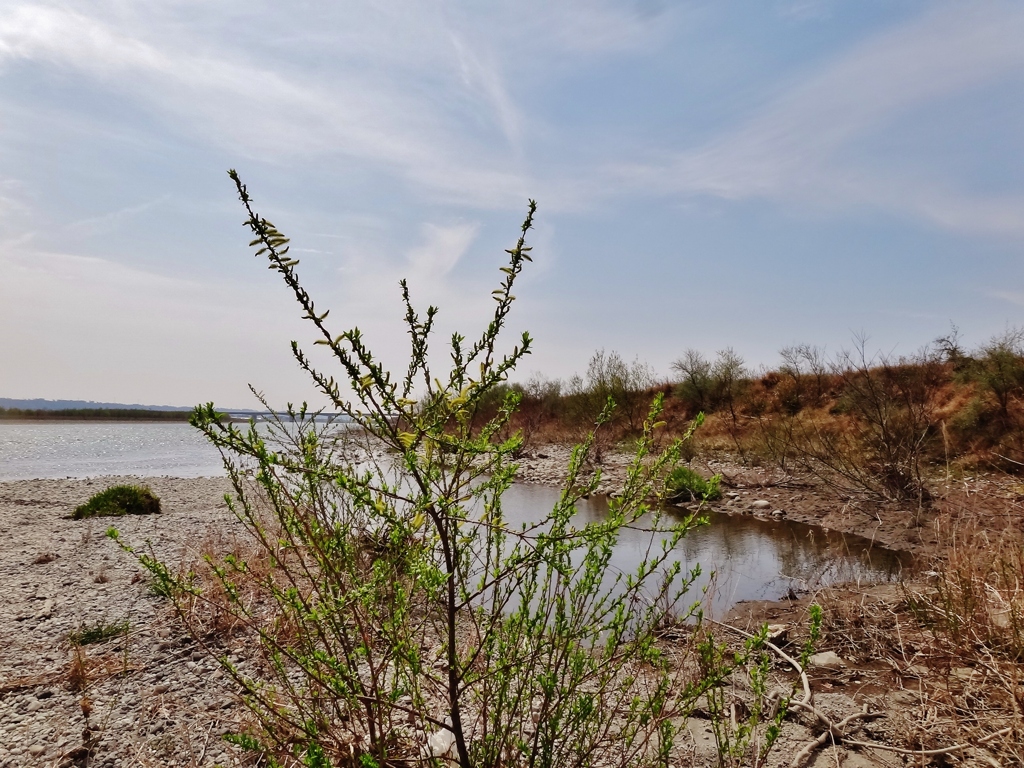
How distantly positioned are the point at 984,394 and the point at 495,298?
68.4 ft

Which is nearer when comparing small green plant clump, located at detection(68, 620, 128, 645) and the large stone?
the large stone

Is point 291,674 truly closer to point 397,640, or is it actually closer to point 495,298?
point 397,640

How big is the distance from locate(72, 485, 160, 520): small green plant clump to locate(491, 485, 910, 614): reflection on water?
6.96 m

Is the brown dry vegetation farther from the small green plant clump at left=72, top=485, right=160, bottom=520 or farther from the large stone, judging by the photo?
the small green plant clump at left=72, top=485, right=160, bottom=520

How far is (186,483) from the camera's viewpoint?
18500 millimetres

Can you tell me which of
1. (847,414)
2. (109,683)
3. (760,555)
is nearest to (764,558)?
(760,555)

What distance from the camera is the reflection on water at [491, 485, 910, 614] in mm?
6926

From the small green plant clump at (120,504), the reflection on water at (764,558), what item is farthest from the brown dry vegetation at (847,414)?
the small green plant clump at (120,504)

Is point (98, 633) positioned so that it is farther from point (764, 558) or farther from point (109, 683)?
point (764, 558)

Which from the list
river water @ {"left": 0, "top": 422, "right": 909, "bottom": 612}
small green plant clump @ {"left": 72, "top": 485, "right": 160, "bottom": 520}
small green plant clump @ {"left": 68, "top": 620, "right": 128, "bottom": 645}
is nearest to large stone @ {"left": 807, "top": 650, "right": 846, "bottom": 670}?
river water @ {"left": 0, "top": 422, "right": 909, "bottom": 612}

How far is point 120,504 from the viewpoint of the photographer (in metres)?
11.2

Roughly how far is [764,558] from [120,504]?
36.5 feet

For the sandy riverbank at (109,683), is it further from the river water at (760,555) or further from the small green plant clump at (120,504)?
the small green plant clump at (120,504)

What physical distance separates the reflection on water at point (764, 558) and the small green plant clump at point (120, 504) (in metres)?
6.96
